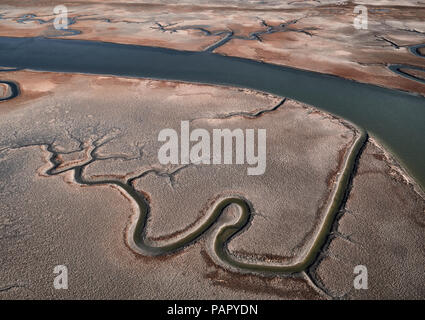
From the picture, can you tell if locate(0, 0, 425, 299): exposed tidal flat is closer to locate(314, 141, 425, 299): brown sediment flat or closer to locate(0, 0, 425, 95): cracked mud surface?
locate(314, 141, 425, 299): brown sediment flat

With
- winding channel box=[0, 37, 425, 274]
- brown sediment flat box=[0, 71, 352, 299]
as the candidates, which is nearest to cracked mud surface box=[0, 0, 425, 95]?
winding channel box=[0, 37, 425, 274]

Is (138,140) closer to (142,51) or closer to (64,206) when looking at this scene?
(64,206)

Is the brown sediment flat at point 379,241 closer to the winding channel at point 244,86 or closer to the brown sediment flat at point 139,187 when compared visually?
the winding channel at point 244,86

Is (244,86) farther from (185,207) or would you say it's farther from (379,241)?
(379,241)

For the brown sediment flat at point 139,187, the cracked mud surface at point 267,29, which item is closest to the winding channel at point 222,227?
the brown sediment flat at point 139,187
